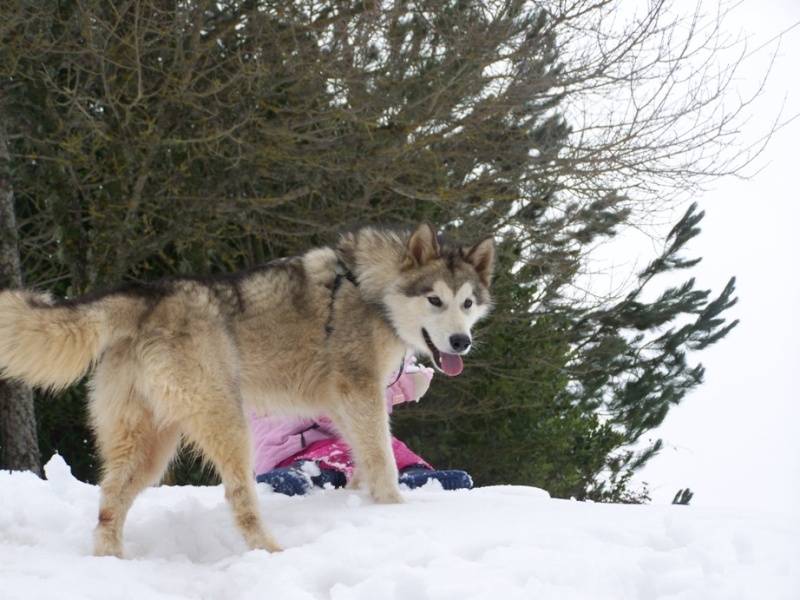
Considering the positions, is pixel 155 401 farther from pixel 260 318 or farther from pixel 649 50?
pixel 649 50

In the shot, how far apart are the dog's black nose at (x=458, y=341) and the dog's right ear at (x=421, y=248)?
571 mm

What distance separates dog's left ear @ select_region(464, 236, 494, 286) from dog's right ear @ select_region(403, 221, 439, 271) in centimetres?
28

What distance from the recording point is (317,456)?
687cm

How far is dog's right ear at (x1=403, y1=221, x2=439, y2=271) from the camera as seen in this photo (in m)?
6.20

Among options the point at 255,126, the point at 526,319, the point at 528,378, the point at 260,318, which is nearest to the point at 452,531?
the point at 260,318

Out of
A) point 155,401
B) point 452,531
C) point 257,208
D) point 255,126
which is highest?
point 255,126

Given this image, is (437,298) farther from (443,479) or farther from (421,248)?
(443,479)

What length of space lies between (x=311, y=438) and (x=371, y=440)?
54.8 inches

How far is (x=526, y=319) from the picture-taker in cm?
1284

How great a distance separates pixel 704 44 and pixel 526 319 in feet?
15.0

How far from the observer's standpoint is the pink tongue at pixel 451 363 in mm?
6133

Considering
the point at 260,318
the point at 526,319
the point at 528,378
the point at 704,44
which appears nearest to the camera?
the point at 260,318

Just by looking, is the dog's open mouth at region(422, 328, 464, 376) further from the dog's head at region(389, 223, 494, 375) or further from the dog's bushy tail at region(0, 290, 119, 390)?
the dog's bushy tail at region(0, 290, 119, 390)

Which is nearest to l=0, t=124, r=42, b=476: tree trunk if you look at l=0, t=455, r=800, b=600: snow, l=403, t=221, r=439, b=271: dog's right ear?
l=0, t=455, r=800, b=600: snow
